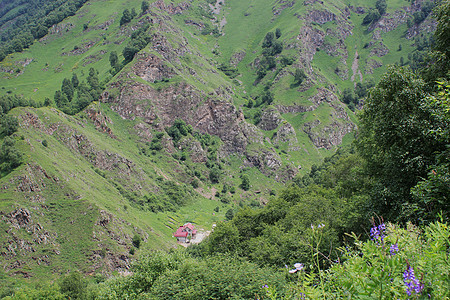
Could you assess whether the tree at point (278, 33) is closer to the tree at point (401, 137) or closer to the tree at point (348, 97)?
the tree at point (348, 97)

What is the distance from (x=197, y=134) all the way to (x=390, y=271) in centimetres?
11972

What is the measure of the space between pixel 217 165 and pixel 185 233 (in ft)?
146

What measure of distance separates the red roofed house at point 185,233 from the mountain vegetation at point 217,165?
2.25m

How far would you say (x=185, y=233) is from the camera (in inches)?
3125

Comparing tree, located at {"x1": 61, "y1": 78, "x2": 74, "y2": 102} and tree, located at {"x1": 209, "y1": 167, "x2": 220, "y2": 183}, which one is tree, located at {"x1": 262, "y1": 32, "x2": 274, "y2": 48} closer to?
tree, located at {"x1": 209, "y1": 167, "x2": 220, "y2": 183}

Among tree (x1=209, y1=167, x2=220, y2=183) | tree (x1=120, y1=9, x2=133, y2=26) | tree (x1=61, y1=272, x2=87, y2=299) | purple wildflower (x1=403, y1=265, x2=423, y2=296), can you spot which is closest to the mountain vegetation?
purple wildflower (x1=403, y1=265, x2=423, y2=296)

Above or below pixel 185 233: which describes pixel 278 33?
above

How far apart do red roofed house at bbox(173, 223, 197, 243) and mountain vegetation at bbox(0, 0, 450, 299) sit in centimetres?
225

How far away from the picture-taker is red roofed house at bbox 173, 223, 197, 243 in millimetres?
78000

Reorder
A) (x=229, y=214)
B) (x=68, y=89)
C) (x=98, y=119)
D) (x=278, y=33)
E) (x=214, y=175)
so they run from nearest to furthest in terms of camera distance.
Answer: (x=229, y=214) → (x=98, y=119) → (x=214, y=175) → (x=68, y=89) → (x=278, y=33)

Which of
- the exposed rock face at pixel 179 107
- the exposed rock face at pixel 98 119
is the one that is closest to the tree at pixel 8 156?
the exposed rock face at pixel 98 119

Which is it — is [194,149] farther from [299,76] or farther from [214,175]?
[299,76]

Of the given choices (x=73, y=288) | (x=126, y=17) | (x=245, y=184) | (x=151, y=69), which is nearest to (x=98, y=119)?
(x=151, y=69)

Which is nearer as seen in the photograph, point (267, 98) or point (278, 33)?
point (267, 98)
